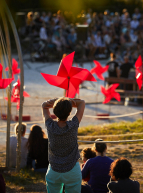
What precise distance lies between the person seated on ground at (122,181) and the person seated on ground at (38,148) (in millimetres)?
1767

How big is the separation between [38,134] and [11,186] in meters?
0.83

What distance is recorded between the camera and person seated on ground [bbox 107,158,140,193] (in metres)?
2.82

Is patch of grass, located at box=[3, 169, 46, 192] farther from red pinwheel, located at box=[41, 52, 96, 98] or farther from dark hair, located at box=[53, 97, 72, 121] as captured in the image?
dark hair, located at box=[53, 97, 72, 121]

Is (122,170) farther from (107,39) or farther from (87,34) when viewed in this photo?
(107,39)

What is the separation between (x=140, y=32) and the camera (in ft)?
57.1

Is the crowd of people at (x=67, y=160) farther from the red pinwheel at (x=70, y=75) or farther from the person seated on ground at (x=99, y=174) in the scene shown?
the red pinwheel at (x=70, y=75)

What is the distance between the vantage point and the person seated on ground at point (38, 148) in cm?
450

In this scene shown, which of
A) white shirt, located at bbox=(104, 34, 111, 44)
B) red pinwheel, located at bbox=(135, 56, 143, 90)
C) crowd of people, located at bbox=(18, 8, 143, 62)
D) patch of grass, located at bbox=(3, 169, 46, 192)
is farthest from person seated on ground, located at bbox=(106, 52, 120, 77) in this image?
white shirt, located at bbox=(104, 34, 111, 44)

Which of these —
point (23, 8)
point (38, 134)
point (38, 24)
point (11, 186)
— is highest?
point (23, 8)

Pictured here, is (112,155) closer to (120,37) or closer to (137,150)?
(137,150)

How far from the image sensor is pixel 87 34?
666 inches

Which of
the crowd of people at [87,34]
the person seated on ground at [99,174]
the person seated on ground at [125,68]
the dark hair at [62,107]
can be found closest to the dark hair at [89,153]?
the person seated on ground at [99,174]

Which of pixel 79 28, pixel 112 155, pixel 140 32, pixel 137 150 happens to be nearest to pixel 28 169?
pixel 112 155

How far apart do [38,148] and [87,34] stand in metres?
13.1
